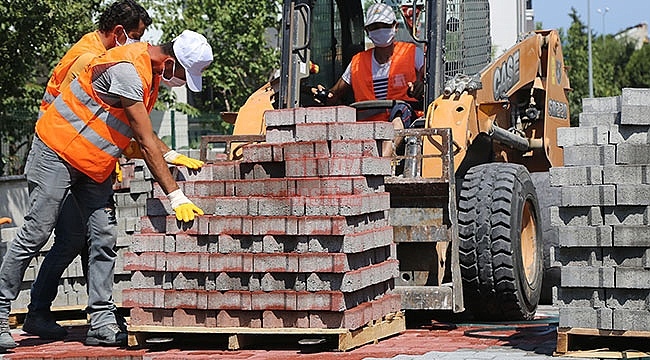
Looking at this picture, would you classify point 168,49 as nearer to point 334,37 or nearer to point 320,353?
point 320,353

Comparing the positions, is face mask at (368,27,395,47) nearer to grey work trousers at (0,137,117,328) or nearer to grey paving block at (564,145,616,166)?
grey work trousers at (0,137,117,328)

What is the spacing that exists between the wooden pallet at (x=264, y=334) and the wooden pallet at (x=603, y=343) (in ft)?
4.07

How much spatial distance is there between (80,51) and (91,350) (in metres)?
2.07

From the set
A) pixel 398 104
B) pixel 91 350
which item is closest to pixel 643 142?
pixel 398 104

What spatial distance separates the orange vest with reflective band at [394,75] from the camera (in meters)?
9.70

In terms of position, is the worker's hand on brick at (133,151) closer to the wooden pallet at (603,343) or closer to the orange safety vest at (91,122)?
the orange safety vest at (91,122)

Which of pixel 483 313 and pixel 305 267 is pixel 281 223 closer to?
pixel 305 267

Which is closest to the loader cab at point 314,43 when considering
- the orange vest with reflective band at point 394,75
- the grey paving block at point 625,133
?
the orange vest with reflective band at point 394,75

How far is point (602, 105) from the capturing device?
7.04 m

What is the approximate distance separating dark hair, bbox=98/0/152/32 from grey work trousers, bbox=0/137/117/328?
0.99 m

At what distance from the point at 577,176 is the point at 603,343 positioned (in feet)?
3.45

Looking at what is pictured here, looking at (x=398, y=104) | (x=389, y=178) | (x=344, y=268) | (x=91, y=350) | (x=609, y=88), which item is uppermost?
(x=609, y=88)

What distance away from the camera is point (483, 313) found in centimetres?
878

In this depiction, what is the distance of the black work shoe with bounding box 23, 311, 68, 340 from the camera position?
8.32 metres
